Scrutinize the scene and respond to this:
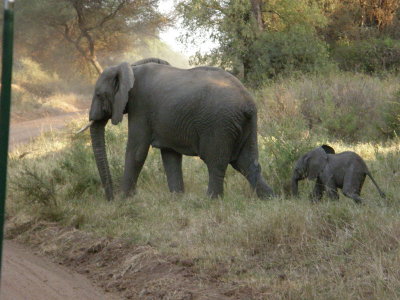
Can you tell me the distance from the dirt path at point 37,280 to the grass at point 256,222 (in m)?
0.81

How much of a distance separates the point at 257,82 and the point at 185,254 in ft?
48.2

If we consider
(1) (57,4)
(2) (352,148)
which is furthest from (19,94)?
(2) (352,148)

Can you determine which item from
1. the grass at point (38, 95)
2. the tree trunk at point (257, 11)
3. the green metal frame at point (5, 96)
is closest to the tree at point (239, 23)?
the tree trunk at point (257, 11)

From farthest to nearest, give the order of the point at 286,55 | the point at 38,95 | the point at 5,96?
the point at 38,95, the point at 286,55, the point at 5,96

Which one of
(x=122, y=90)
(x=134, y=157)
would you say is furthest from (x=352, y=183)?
(x=122, y=90)

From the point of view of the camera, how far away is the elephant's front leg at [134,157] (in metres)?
8.70

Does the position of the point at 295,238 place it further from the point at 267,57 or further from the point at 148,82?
the point at 267,57

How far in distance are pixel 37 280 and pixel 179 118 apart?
340cm

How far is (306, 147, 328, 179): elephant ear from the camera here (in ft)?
23.9

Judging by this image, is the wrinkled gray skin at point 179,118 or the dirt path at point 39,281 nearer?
the dirt path at point 39,281

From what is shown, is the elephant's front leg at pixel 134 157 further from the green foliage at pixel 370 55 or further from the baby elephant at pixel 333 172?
the green foliage at pixel 370 55

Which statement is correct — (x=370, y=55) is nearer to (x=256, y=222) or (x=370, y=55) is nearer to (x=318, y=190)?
(x=318, y=190)

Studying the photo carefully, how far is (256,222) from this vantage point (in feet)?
20.2

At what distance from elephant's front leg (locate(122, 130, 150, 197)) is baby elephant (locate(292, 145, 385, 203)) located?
220 centimetres
